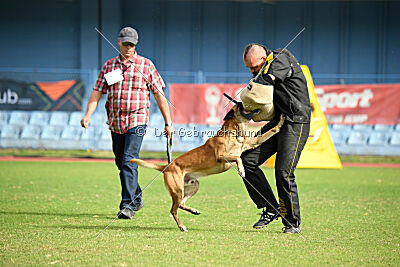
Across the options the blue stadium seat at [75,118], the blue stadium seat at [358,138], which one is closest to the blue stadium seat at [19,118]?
the blue stadium seat at [75,118]

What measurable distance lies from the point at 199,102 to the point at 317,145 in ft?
16.7

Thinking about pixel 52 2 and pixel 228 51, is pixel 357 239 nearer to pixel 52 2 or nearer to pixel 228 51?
pixel 228 51

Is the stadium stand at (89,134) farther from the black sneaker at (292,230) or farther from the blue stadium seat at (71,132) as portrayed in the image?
the black sneaker at (292,230)

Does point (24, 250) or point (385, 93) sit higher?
point (385, 93)

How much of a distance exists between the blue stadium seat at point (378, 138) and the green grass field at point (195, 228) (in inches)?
232

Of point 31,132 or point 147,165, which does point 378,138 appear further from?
point 147,165

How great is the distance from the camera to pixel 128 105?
252 inches

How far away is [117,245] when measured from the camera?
471 cm

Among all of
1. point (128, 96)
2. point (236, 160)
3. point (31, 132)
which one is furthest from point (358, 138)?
point (236, 160)

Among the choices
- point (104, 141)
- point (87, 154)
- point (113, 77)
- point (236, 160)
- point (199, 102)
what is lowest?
point (87, 154)

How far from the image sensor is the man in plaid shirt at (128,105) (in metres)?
6.36

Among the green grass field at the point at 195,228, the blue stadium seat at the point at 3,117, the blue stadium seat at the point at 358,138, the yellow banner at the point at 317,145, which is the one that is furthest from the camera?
the blue stadium seat at the point at 3,117

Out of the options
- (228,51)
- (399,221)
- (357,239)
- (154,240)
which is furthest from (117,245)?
(228,51)

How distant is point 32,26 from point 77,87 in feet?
21.2
